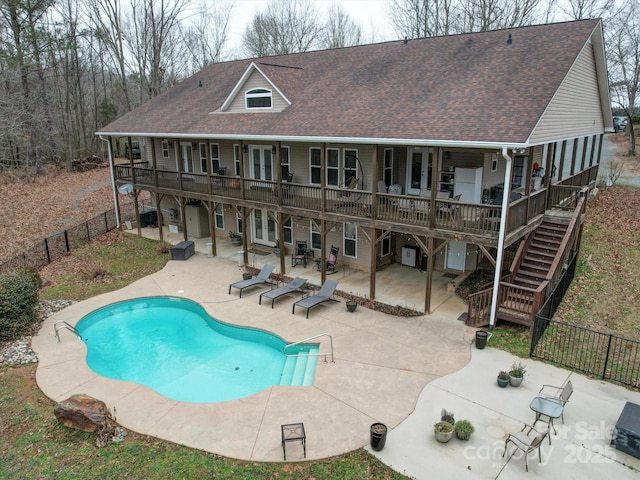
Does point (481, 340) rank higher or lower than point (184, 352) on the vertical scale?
higher

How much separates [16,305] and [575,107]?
20.1 meters

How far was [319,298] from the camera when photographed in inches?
598

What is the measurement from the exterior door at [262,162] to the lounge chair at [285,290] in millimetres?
6271

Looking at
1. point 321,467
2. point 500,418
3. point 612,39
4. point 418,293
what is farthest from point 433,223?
point 612,39

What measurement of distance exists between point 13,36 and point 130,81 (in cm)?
2487

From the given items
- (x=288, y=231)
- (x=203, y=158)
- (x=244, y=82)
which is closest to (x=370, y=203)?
(x=288, y=231)

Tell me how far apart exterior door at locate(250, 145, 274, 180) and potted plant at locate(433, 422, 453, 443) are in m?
14.4

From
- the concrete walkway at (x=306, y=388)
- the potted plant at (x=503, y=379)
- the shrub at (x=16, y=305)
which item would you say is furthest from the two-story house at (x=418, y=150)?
the shrub at (x=16, y=305)

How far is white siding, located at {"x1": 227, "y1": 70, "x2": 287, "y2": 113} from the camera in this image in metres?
19.0

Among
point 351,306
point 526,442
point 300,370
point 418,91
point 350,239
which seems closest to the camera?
point 526,442

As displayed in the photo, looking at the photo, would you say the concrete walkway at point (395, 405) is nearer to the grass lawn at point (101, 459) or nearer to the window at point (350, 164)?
the grass lawn at point (101, 459)

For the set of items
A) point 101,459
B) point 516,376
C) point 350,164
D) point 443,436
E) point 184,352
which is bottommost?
point 184,352

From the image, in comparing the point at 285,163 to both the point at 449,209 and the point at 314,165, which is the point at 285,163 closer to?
the point at 314,165

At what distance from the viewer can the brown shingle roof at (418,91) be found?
12898 mm
